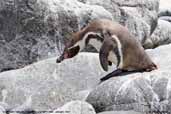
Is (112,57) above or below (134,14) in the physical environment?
above

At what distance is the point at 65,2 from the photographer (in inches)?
391

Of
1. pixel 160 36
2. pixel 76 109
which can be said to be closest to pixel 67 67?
pixel 76 109

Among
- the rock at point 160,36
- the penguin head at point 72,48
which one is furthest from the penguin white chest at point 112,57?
the rock at point 160,36

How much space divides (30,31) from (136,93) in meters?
3.15

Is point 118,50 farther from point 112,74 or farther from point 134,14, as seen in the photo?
point 134,14

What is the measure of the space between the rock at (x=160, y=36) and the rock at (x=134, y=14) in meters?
0.76

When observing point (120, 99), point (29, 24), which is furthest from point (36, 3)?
point (120, 99)

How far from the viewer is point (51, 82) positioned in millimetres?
8016

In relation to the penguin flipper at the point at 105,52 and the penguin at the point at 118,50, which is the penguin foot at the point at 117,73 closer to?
the penguin at the point at 118,50

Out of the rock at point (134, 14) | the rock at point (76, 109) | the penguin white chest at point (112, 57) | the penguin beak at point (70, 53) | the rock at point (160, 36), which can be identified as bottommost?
the rock at point (160, 36)

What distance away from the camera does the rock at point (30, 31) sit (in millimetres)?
9516

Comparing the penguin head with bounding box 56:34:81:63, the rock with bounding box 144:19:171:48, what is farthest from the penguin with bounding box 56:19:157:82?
the rock with bounding box 144:19:171:48

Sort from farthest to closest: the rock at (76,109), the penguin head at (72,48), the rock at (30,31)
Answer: the rock at (30,31)
the penguin head at (72,48)
the rock at (76,109)

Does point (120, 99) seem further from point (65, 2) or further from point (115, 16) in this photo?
point (115, 16)
